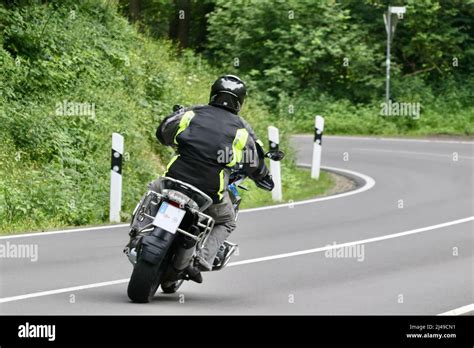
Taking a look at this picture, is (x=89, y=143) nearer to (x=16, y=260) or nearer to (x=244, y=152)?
(x=16, y=260)

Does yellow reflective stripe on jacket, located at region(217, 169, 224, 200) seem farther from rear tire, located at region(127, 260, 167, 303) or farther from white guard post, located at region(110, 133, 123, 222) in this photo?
Answer: white guard post, located at region(110, 133, 123, 222)

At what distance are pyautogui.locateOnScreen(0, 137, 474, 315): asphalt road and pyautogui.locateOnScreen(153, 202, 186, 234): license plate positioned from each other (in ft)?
2.18

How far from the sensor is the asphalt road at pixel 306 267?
9844mm

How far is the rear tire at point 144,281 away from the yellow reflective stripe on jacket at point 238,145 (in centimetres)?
102

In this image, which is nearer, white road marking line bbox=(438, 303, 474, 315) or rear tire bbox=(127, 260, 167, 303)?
rear tire bbox=(127, 260, 167, 303)

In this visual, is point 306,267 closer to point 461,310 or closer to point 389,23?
point 461,310

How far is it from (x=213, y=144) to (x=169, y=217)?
2.45 feet

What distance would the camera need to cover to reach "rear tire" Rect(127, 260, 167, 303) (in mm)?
9336

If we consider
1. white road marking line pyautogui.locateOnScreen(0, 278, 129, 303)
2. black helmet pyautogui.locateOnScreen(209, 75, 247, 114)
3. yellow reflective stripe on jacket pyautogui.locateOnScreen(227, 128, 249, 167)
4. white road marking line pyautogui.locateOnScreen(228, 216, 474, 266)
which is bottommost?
white road marking line pyautogui.locateOnScreen(228, 216, 474, 266)

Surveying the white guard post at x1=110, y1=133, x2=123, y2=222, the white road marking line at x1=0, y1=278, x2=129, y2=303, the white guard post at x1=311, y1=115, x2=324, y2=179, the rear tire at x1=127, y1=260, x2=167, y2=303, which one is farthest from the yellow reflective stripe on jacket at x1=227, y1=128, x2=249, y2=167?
the white guard post at x1=311, y1=115, x2=324, y2=179

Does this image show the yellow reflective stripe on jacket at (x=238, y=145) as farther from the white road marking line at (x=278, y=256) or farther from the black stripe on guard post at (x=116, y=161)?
the black stripe on guard post at (x=116, y=161)

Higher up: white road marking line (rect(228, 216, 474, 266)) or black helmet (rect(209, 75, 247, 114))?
black helmet (rect(209, 75, 247, 114))

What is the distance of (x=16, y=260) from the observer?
11922 millimetres

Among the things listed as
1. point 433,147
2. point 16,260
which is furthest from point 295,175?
point 16,260
